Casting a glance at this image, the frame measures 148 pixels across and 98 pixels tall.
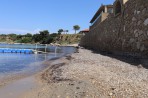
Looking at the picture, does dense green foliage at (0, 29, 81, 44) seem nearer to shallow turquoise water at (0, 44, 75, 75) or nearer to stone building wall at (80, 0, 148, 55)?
shallow turquoise water at (0, 44, 75, 75)

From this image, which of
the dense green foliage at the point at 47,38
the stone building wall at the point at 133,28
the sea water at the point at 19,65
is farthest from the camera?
the dense green foliage at the point at 47,38

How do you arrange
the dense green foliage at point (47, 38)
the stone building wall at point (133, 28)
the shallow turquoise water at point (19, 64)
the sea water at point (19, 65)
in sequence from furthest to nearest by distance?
1. the dense green foliage at point (47, 38)
2. the shallow turquoise water at point (19, 64)
3. the sea water at point (19, 65)
4. the stone building wall at point (133, 28)

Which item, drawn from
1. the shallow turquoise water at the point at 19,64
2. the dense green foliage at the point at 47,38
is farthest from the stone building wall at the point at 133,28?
the dense green foliage at the point at 47,38

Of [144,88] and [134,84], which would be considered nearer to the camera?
[144,88]

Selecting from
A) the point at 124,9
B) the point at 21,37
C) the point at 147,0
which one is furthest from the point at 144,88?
the point at 21,37

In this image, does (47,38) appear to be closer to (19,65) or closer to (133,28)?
(19,65)

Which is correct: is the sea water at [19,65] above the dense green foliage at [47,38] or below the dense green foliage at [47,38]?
below

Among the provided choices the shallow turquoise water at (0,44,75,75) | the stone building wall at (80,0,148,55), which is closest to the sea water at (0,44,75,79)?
the shallow turquoise water at (0,44,75,75)

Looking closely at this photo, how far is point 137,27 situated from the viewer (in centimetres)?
1653

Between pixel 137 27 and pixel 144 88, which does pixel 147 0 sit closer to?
pixel 137 27

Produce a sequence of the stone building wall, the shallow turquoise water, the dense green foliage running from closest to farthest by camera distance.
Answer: the stone building wall → the shallow turquoise water → the dense green foliage

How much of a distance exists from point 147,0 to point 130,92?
9.75 m

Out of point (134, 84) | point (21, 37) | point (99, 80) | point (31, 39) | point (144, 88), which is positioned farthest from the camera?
point (21, 37)

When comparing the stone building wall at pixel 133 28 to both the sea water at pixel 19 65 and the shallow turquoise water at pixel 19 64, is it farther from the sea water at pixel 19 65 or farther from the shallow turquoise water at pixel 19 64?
the shallow turquoise water at pixel 19 64
